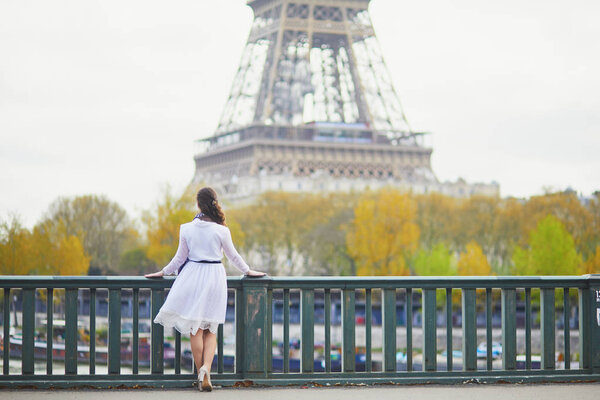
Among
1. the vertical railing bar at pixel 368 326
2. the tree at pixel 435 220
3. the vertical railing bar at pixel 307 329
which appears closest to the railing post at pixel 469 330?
the vertical railing bar at pixel 368 326

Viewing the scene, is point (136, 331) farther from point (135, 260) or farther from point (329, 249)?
point (135, 260)

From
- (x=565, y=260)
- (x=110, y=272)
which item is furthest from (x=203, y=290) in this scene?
(x=110, y=272)

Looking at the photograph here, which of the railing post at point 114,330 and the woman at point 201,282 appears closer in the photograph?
the woman at point 201,282

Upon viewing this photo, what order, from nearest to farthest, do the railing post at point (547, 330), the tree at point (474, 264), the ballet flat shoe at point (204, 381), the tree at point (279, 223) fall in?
the ballet flat shoe at point (204, 381) < the railing post at point (547, 330) < the tree at point (474, 264) < the tree at point (279, 223)

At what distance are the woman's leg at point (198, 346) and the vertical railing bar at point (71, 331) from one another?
3.89 ft

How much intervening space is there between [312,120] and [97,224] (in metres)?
30.7

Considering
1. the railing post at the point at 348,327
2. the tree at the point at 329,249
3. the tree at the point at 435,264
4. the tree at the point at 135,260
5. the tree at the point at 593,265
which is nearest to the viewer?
the railing post at the point at 348,327

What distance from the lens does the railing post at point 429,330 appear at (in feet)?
35.1

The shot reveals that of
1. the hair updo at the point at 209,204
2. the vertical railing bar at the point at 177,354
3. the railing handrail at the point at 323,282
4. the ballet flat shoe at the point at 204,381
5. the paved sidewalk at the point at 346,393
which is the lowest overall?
the paved sidewalk at the point at 346,393

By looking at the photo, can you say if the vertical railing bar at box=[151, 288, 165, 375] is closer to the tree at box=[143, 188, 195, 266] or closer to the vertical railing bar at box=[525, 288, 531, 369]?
the vertical railing bar at box=[525, 288, 531, 369]

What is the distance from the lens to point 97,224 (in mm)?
69688

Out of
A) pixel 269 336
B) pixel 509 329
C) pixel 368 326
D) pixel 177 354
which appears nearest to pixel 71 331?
pixel 177 354

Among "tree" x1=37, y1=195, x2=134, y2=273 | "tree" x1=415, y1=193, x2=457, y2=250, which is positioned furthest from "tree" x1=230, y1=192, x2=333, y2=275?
"tree" x1=37, y1=195, x2=134, y2=273

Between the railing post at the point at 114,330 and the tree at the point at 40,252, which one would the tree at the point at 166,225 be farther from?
the railing post at the point at 114,330
